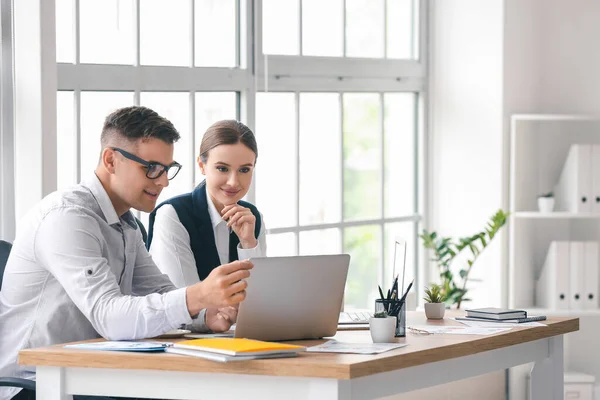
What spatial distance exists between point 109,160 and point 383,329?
3.06 ft

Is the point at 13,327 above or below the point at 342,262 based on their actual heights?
below

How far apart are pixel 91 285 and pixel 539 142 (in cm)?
364

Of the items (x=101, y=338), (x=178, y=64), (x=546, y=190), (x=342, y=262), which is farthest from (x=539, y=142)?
(x=101, y=338)

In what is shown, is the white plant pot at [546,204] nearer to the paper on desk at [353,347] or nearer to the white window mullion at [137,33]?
the white window mullion at [137,33]

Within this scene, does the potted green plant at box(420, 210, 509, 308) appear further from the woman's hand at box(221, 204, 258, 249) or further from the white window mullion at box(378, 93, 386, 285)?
the woman's hand at box(221, 204, 258, 249)

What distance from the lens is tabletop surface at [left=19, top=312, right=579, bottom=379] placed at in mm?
2448

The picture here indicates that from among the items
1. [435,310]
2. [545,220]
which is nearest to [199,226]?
[435,310]

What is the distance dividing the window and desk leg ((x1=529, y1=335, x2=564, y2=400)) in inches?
69.6

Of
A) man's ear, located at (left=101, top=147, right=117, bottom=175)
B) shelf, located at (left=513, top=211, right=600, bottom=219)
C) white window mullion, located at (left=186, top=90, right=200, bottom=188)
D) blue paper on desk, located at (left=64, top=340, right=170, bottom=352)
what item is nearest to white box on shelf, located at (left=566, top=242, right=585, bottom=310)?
shelf, located at (left=513, top=211, right=600, bottom=219)

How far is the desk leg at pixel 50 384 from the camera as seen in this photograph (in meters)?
2.67

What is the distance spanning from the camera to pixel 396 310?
9.84 ft

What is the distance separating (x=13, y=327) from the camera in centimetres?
301

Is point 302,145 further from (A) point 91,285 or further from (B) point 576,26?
(A) point 91,285

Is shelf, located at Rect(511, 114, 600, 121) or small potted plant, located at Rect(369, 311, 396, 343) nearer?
small potted plant, located at Rect(369, 311, 396, 343)
